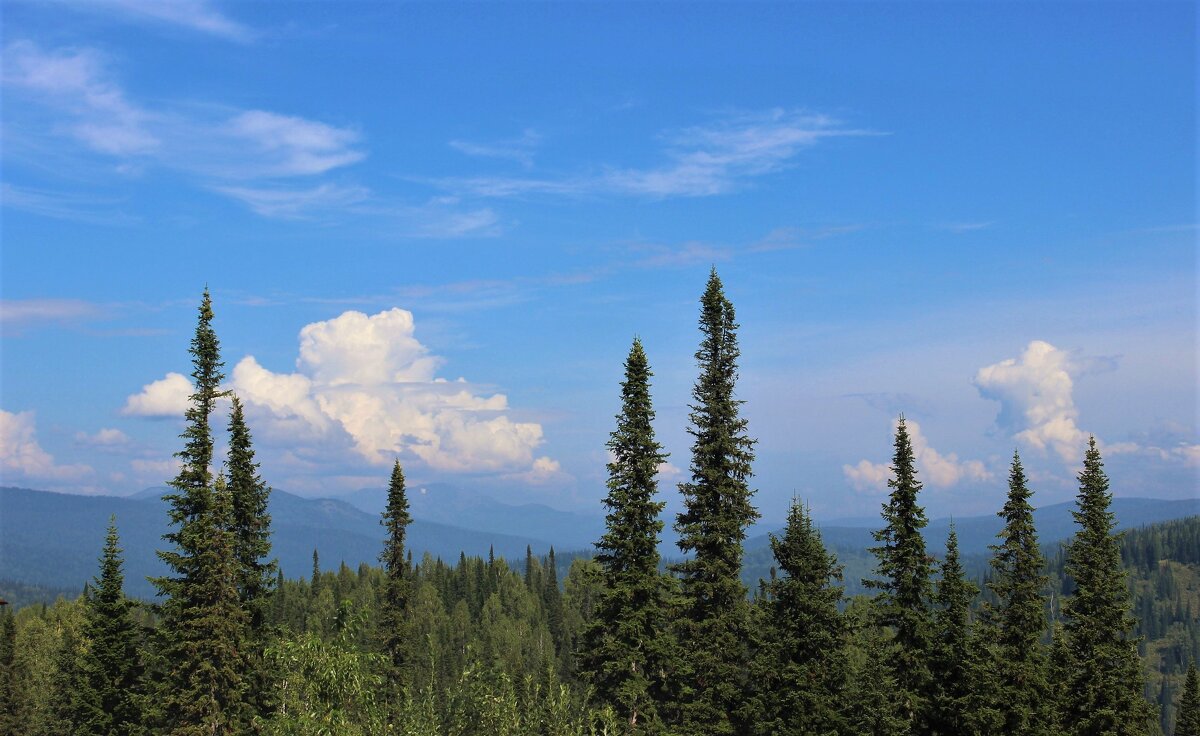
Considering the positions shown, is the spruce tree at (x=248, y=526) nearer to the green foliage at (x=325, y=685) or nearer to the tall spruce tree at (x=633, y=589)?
the tall spruce tree at (x=633, y=589)

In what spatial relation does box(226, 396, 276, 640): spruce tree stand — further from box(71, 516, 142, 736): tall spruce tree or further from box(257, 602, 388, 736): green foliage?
box(257, 602, 388, 736): green foliage

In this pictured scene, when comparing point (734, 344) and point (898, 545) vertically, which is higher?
point (734, 344)

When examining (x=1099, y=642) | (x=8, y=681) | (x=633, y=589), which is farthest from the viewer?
(x=8, y=681)

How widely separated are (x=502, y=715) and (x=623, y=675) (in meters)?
21.7

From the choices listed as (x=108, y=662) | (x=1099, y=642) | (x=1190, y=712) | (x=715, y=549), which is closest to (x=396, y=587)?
(x=108, y=662)

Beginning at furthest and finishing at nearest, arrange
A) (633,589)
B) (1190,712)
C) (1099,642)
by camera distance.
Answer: (1190,712) < (1099,642) < (633,589)

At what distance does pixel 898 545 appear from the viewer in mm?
46594

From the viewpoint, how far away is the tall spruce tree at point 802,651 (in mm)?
44625

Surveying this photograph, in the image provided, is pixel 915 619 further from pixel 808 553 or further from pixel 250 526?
pixel 250 526

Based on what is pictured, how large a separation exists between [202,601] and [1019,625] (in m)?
39.8

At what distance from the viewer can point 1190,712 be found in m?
69.8

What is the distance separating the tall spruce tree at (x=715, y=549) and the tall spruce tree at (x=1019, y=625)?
36.8 ft

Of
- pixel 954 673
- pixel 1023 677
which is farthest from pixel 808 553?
pixel 1023 677

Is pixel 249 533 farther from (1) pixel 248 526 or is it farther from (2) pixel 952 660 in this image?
(2) pixel 952 660
